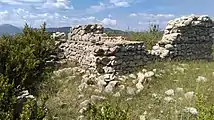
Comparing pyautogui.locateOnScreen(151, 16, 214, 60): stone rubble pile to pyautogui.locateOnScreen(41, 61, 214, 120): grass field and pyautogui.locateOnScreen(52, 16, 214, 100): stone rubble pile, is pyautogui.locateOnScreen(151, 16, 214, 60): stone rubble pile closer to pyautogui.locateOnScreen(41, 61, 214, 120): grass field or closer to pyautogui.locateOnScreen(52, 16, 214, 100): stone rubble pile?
pyautogui.locateOnScreen(52, 16, 214, 100): stone rubble pile

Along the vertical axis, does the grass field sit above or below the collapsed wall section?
below

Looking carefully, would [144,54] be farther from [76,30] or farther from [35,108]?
[35,108]

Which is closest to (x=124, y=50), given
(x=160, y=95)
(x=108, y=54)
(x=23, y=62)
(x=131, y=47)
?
(x=131, y=47)

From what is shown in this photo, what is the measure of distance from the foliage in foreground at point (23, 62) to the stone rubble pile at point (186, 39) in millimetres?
4211

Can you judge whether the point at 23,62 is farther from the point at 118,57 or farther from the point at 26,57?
the point at 118,57

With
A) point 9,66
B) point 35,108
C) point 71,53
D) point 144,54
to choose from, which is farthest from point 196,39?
point 35,108

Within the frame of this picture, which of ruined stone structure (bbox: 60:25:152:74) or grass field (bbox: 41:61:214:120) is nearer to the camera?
grass field (bbox: 41:61:214:120)

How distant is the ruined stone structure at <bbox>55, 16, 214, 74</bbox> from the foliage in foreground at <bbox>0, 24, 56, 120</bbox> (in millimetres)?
1214

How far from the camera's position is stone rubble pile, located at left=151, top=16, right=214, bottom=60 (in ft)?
48.2

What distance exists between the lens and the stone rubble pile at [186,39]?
1470cm

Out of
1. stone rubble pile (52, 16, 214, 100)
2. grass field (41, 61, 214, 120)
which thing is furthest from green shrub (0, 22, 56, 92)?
stone rubble pile (52, 16, 214, 100)

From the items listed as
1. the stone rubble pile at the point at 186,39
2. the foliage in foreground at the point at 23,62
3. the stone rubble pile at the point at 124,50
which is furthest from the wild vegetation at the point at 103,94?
the stone rubble pile at the point at 186,39

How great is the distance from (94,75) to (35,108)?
6477 mm

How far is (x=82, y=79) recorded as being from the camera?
1297 cm
